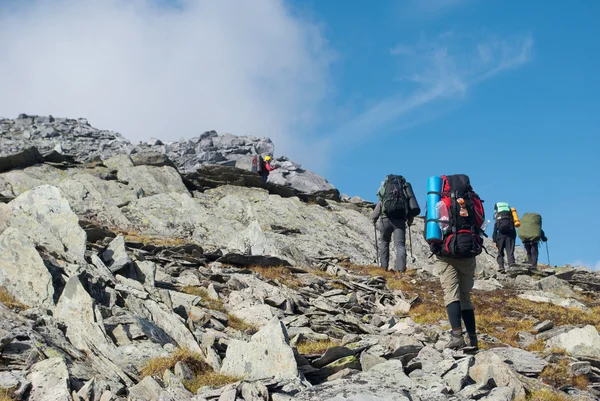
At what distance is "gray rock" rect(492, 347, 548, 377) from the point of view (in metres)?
9.56

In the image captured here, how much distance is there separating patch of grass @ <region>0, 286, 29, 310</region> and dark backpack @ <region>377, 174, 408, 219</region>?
12.1 meters

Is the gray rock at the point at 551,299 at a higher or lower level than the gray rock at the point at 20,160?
lower

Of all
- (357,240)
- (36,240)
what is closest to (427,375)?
(36,240)

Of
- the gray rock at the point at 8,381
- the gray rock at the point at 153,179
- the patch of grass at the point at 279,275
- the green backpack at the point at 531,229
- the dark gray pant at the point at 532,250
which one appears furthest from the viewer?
the gray rock at the point at 153,179

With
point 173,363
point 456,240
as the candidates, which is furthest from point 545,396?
point 173,363

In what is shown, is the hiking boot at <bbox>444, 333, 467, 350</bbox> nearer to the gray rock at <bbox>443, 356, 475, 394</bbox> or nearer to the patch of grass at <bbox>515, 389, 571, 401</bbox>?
the gray rock at <bbox>443, 356, 475, 394</bbox>

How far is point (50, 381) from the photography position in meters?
7.66

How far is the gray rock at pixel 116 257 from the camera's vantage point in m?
13.5

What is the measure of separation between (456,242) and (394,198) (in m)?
9.57

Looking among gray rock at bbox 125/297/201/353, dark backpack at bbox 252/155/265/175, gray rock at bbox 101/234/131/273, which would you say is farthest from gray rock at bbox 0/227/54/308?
dark backpack at bbox 252/155/265/175

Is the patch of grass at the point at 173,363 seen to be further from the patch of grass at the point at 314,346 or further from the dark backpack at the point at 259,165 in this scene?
the dark backpack at the point at 259,165

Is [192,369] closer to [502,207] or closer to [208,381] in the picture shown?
[208,381]

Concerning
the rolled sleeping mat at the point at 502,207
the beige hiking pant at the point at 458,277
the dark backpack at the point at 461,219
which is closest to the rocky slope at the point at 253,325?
the beige hiking pant at the point at 458,277

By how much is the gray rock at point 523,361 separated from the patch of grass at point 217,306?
4312 mm
